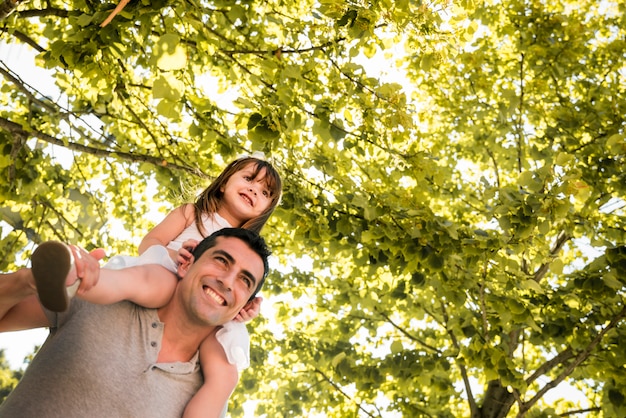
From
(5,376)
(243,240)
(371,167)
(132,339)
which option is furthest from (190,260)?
(5,376)

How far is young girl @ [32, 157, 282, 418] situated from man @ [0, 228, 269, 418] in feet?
0.15

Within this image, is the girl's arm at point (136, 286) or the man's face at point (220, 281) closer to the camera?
the girl's arm at point (136, 286)

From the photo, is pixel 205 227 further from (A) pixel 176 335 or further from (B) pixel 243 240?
(A) pixel 176 335

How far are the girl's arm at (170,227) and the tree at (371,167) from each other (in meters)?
0.60

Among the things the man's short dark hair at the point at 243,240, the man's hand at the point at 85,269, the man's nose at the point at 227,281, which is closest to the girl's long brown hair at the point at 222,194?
the man's short dark hair at the point at 243,240

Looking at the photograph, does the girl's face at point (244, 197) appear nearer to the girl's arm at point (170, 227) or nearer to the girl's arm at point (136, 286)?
the girl's arm at point (170, 227)

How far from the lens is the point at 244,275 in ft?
5.98

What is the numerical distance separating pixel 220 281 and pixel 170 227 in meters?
0.92

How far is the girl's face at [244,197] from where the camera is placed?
2668 mm

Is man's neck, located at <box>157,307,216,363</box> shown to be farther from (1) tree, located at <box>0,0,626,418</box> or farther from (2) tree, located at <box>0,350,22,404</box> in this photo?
(2) tree, located at <box>0,350,22,404</box>

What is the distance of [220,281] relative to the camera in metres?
1.74

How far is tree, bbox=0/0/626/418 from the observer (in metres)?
3.23

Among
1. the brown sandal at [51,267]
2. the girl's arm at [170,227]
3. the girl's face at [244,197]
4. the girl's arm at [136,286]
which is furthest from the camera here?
the girl's face at [244,197]

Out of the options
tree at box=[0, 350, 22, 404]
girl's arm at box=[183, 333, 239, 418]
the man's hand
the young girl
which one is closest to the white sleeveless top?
the young girl
